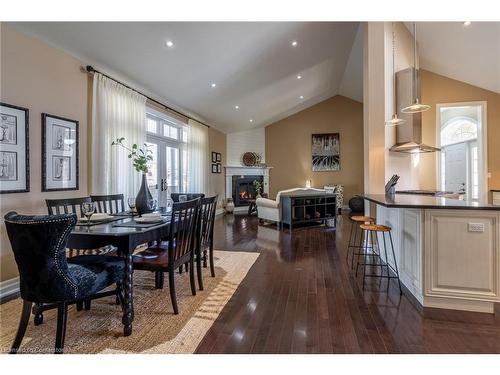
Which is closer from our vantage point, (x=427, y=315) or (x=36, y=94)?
(x=427, y=315)

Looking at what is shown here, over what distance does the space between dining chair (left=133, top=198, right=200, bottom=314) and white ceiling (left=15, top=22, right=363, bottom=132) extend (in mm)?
2392

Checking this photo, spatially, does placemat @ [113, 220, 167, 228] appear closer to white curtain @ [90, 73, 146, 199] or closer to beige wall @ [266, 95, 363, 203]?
white curtain @ [90, 73, 146, 199]

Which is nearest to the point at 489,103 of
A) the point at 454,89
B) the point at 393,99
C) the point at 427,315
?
the point at 454,89

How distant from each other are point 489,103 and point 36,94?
8125 millimetres

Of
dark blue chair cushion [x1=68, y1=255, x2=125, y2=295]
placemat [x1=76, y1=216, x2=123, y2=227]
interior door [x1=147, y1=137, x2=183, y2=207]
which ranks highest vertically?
interior door [x1=147, y1=137, x2=183, y2=207]

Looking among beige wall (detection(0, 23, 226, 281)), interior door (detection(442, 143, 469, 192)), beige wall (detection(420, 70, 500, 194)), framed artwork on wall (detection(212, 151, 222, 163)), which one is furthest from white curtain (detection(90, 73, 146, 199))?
interior door (detection(442, 143, 469, 192))

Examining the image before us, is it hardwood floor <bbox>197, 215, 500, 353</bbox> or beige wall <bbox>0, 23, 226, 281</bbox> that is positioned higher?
beige wall <bbox>0, 23, 226, 281</bbox>

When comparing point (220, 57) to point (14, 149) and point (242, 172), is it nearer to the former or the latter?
point (14, 149)

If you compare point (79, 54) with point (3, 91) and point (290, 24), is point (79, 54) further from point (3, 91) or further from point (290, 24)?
point (290, 24)

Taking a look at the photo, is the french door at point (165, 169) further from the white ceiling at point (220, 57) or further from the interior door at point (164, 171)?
the white ceiling at point (220, 57)

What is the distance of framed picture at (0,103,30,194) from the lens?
2555 millimetres

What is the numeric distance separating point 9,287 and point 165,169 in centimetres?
355

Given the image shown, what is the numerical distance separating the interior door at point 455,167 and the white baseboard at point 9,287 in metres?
8.76

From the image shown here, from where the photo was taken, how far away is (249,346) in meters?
1.78
